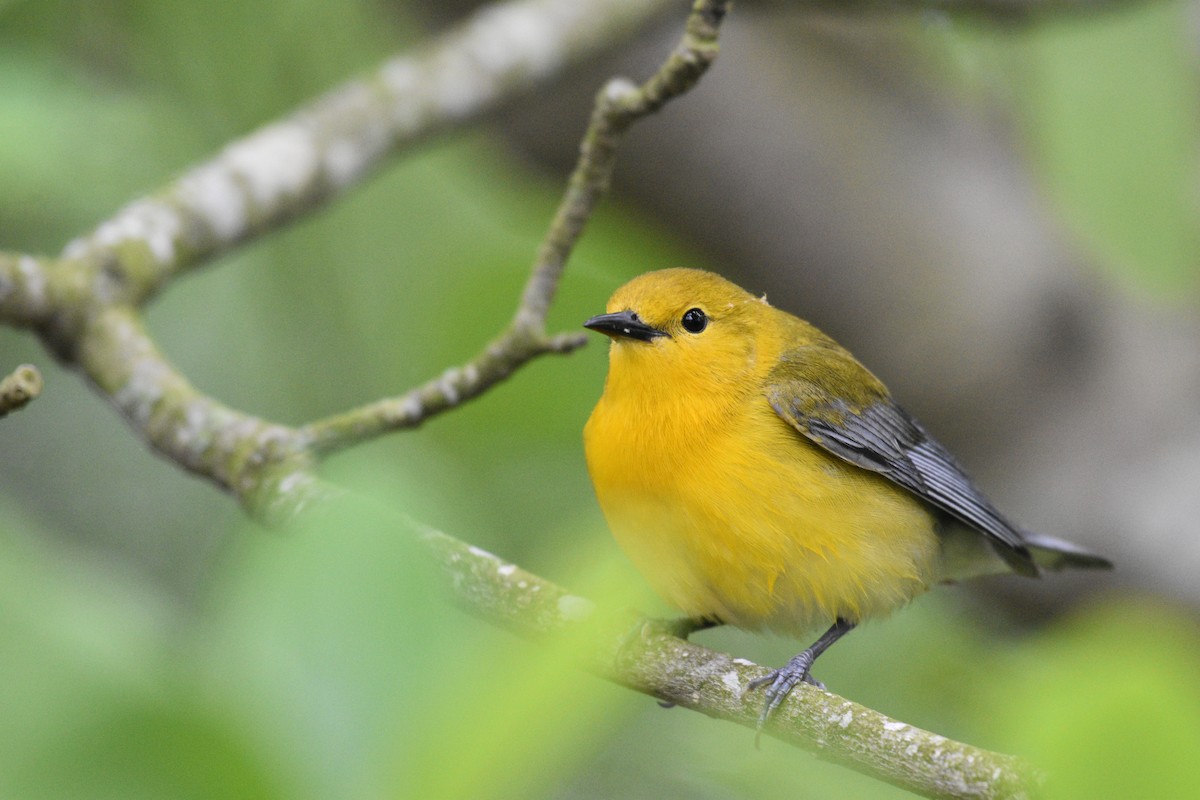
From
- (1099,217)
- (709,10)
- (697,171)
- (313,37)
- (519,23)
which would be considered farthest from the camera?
(697,171)

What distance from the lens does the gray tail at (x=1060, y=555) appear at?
389 cm

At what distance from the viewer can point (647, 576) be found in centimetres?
334

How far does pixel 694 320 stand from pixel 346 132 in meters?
1.73

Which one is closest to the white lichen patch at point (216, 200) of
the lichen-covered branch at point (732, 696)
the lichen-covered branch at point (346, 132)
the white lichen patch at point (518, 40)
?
the lichen-covered branch at point (346, 132)

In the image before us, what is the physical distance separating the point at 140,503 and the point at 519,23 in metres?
2.61

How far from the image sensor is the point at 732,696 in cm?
265

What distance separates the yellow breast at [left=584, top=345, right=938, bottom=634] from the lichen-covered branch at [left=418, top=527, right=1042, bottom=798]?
27 cm

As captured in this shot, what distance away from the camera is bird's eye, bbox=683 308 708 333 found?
11.8 ft

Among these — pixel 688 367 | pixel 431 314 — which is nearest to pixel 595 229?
pixel 431 314

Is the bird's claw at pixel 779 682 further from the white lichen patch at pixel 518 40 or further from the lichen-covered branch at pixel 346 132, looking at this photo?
the white lichen patch at pixel 518 40

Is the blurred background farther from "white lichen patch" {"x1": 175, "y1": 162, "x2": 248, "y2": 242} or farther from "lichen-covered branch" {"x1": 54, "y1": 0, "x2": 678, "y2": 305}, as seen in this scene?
"white lichen patch" {"x1": 175, "y1": 162, "x2": 248, "y2": 242}

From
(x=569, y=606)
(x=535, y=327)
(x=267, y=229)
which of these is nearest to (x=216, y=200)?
(x=267, y=229)

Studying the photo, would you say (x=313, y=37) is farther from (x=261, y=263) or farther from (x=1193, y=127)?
(x=1193, y=127)

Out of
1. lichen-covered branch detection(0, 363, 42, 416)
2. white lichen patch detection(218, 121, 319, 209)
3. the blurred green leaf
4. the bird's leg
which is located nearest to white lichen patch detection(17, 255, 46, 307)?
white lichen patch detection(218, 121, 319, 209)
